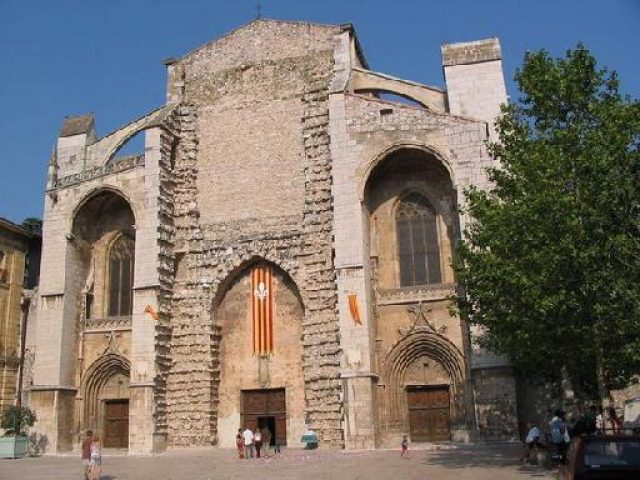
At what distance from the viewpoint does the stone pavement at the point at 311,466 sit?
13332 millimetres

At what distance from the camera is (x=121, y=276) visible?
2608 centimetres

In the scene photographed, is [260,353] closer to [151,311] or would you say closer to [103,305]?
[151,311]

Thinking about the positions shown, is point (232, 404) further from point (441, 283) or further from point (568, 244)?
point (568, 244)

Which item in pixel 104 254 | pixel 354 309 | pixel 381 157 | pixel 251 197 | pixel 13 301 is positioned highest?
pixel 381 157

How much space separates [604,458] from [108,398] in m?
20.4

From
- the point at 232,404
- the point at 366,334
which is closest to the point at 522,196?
the point at 366,334

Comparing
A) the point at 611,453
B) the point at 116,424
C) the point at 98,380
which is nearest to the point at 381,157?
the point at 98,380

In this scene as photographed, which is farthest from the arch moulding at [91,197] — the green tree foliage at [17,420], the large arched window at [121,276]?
the green tree foliage at [17,420]

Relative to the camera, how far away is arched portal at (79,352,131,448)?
961 inches

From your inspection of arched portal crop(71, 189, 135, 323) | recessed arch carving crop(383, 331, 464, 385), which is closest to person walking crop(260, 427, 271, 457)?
recessed arch carving crop(383, 331, 464, 385)

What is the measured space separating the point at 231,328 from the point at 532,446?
12.8 m

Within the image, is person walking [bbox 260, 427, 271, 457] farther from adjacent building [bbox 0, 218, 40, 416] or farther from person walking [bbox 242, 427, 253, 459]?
adjacent building [bbox 0, 218, 40, 416]

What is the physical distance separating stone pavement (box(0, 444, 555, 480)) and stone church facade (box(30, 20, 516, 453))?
5.72ft

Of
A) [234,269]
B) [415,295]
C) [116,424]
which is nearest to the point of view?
[415,295]
